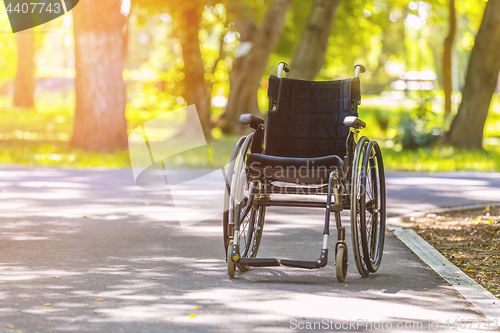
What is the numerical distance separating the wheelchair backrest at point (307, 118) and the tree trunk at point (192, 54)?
15.6 meters

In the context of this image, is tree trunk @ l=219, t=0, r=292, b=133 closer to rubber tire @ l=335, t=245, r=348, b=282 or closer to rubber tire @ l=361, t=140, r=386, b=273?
rubber tire @ l=361, t=140, r=386, b=273

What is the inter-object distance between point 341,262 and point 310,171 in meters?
0.70

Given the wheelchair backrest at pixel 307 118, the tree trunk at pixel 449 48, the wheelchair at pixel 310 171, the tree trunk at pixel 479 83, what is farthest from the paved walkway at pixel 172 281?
the tree trunk at pixel 449 48

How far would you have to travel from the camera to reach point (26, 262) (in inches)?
230

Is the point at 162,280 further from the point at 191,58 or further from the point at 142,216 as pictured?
the point at 191,58

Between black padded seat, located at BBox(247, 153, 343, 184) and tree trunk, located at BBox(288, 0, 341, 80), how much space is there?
12.6 m

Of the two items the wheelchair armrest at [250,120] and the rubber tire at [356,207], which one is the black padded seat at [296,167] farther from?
the wheelchair armrest at [250,120]

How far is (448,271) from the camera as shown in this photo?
570 cm

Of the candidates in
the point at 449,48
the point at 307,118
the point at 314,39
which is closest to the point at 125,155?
the point at 314,39

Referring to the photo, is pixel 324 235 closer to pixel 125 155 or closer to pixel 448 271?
pixel 448 271

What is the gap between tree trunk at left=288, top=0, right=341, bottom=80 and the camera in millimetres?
17922

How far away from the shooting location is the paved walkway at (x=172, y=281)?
422cm

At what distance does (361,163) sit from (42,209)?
4.93 meters

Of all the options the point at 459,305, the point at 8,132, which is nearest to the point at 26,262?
the point at 459,305
